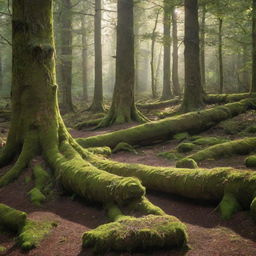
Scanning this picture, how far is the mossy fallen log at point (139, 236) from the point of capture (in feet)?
14.8

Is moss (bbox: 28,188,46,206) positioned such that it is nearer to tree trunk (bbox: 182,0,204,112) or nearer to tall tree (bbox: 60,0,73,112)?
tree trunk (bbox: 182,0,204,112)

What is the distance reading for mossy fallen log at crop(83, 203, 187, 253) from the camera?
177 inches

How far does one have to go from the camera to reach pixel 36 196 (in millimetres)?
7176

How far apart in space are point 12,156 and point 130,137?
456cm

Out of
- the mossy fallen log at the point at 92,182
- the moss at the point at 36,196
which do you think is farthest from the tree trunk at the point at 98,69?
the moss at the point at 36,196

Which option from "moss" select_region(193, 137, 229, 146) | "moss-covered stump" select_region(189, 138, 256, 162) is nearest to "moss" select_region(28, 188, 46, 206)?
"moss-covered stump" select_region(189, 138, 256, 162)

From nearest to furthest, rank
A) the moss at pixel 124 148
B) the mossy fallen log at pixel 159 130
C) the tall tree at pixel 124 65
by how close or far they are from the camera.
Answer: the moss at pixel 124 148 → the mossy fallen log at pixel 159 130 → the tall tree at pixel 124 65

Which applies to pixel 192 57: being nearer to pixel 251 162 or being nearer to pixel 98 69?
pixel 251 162

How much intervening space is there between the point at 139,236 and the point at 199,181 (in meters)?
2.11

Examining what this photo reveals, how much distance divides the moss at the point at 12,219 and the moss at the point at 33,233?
134 millimetres

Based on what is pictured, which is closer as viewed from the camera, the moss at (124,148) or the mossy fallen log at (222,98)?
the moss at (124,148)

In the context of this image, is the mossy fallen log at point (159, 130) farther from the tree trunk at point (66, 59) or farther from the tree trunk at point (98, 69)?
the tree trunk at point (66, 59)

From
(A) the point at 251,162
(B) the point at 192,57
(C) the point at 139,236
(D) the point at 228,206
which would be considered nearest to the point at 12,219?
(C) the point at 139,236

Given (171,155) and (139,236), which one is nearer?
(139,236)
